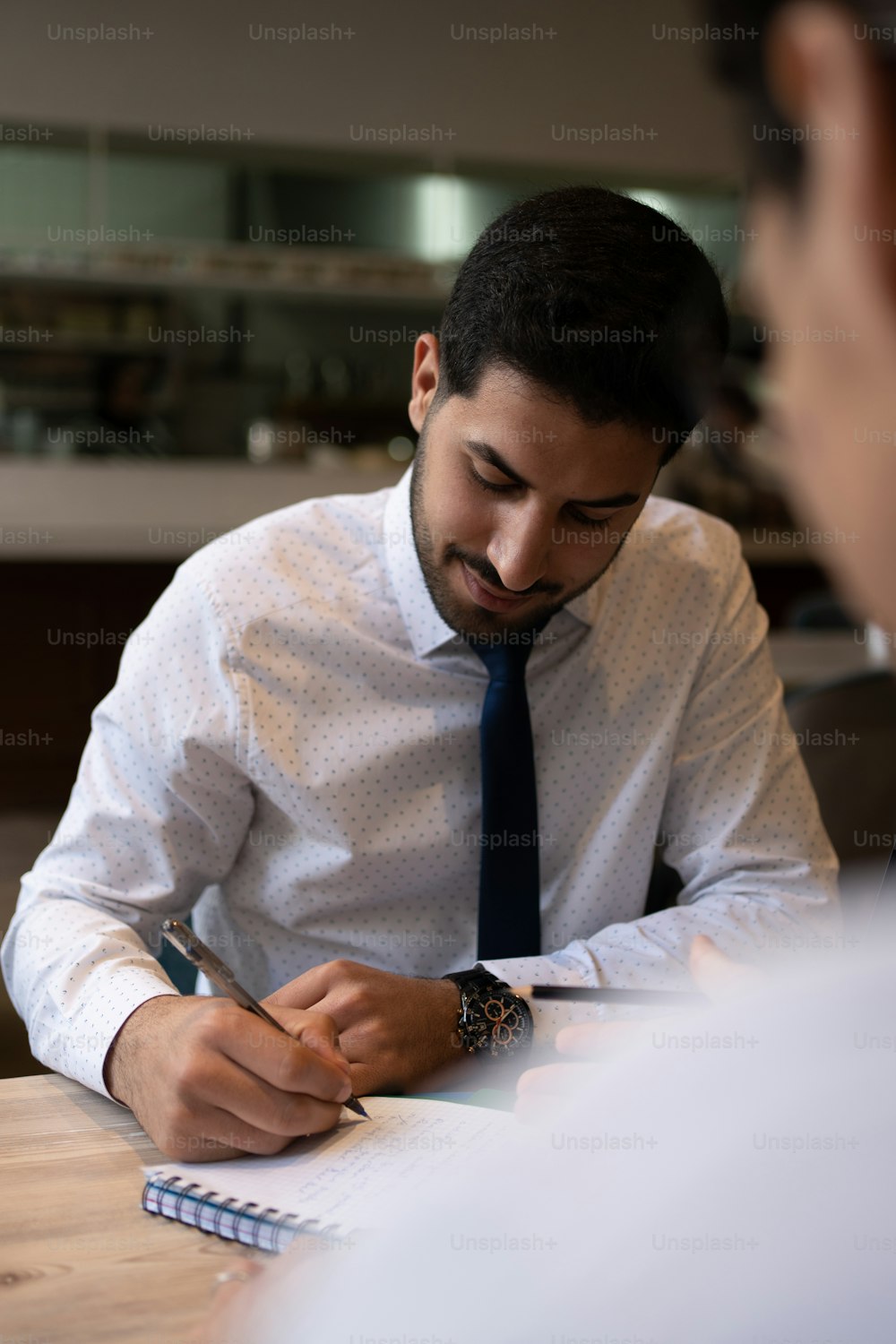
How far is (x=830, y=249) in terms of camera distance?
1.08 feet

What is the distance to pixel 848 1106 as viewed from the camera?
44 cm

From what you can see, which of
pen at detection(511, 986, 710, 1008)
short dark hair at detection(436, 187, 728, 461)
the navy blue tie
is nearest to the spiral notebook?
pen at detection(511, 986, 710, 1008)

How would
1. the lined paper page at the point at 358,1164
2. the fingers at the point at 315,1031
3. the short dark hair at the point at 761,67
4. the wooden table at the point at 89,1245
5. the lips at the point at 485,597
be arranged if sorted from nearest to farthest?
the short dark hair at the point at 761,67 → the wooden table at the point at 89,1245 → the lined paper page at the point at 358,1164 → the fingers at the point at 315,1031 → the lips at the point at 485,597

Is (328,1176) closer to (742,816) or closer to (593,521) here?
(593,521)

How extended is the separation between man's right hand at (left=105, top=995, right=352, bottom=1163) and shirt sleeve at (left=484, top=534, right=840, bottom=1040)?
0.53 metres

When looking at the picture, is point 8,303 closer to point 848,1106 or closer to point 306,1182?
point 306,1182

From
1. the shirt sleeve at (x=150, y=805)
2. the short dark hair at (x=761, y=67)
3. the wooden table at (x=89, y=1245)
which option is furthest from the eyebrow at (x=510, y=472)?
the short dark hair at (x=761, y=67)

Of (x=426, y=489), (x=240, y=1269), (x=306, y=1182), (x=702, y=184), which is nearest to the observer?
(x=240, y=1269)

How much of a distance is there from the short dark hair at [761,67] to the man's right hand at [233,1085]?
0.73 m

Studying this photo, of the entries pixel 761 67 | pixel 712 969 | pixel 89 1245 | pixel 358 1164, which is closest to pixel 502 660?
pixel 712 969

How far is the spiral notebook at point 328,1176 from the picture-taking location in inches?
31.7

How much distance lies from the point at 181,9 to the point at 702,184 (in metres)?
2.57

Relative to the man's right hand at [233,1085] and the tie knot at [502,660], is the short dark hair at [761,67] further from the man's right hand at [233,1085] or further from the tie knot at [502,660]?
the tie knot at [502,660]

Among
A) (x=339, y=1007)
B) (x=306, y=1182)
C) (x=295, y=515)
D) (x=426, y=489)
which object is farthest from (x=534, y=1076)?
(x=295, y=515)
